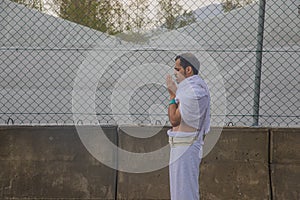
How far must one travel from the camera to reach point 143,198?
476 cm

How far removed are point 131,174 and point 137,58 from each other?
1.49 meters

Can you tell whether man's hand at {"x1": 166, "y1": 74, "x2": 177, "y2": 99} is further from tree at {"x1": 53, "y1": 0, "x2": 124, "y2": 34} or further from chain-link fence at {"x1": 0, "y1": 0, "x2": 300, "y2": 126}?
tree at {"x1": 53, "y1": 0, "x2": 124, "y2": 34}

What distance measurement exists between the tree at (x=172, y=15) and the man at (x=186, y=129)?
5.86 feet

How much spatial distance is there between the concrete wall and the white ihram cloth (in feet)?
3.86

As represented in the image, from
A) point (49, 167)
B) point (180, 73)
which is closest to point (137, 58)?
point (49, 167)

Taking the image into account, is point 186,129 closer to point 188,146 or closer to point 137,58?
point 188,146

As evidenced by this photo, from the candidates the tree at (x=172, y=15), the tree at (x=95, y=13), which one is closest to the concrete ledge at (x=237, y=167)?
the tree at (x=172, y=15)

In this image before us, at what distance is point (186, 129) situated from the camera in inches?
143

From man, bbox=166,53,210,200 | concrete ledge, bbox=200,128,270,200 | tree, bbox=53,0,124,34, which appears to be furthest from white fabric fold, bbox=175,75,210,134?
tree, bbox=53,0,124,34

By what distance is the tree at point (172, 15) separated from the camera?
17.5 feet

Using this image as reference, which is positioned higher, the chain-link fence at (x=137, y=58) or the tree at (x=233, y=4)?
the tree at (x=233, y=4)

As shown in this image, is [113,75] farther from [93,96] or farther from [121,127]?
[121,127]

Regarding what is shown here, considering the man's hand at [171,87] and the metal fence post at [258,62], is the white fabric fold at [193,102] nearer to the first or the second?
the man's hand at [171,87]

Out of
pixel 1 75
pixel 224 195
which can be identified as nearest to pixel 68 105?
pixel 1 75
